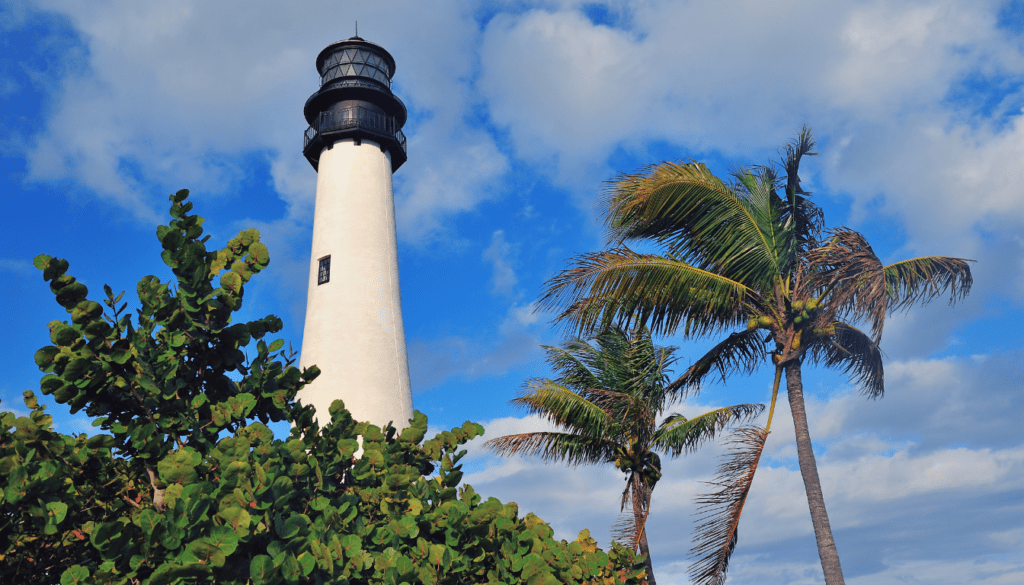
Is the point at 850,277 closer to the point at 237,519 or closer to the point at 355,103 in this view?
the point at 237,519

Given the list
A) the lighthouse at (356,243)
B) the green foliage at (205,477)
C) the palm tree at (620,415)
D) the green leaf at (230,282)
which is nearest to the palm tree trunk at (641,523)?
the palm tree at (620,415)

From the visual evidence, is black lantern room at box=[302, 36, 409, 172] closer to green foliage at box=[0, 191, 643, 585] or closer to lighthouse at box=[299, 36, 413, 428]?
lighthouse at box=[299, 36, 413, 428]

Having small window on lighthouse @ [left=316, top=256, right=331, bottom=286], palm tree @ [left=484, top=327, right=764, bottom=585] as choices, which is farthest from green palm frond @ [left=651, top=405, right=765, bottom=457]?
small window on lighthouse @ [left=316, top=256, right=331, bottom=286]

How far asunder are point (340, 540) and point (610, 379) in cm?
1284

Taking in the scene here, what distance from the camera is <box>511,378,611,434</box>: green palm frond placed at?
16.9 m

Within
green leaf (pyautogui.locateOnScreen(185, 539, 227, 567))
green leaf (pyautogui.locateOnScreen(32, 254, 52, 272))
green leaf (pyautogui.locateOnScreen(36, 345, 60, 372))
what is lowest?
green leaf (pyautogui.locateOnScreen(185, 539, 227, 567))

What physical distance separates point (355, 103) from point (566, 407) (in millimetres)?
12104

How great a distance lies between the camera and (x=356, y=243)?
2020cm

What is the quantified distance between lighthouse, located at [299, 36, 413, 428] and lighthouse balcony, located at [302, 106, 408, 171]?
3cm

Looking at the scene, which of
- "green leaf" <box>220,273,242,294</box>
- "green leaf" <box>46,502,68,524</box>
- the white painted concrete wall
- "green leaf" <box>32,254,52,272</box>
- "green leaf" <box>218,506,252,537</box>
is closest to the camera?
→ "green leaf" <box>218,506,252,537</box>

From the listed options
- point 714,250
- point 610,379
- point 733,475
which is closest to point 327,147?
point 610,379

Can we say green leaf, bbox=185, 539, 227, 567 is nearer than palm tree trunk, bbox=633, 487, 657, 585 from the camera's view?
Yes

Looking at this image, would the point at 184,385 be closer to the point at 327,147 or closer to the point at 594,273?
the point at 594,273

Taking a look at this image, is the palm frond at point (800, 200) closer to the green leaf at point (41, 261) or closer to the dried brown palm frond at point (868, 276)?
the dried brown palm frond at point (868, 276)
